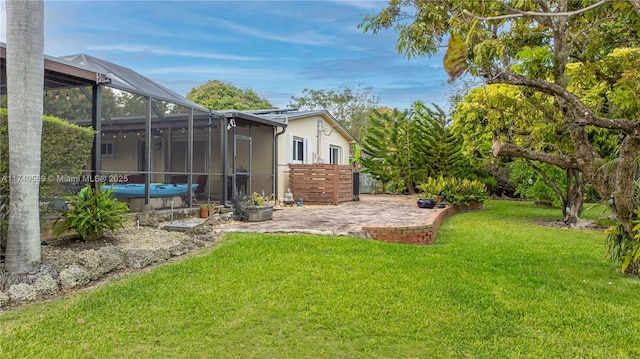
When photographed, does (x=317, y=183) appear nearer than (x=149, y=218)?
No

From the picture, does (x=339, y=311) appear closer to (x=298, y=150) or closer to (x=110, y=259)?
(x=110, y=259)

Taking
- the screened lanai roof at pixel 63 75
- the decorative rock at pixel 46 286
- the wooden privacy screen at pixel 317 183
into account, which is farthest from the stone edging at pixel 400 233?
the wooden privacy screen at pixel 317 183

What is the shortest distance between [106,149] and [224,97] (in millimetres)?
24839

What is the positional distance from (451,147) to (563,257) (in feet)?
37.0

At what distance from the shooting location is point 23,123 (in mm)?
3996

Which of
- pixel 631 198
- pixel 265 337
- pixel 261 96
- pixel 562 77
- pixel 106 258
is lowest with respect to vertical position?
pixel 265 337

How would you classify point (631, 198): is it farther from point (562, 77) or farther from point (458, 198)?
point (458, 198)

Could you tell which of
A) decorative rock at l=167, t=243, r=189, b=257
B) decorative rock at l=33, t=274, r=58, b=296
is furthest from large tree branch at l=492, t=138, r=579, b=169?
decorative rock at l=33, t=274, r=58, b=296

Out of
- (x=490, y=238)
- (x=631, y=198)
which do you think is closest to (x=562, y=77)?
(x=631, y=198)

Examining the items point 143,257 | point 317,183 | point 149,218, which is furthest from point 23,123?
point 317,183

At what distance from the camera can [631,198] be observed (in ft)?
16.2

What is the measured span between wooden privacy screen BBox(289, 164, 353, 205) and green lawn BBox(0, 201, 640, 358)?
7469mm

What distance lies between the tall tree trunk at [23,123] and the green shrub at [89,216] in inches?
47.4

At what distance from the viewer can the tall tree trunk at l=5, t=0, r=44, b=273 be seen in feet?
13.0
